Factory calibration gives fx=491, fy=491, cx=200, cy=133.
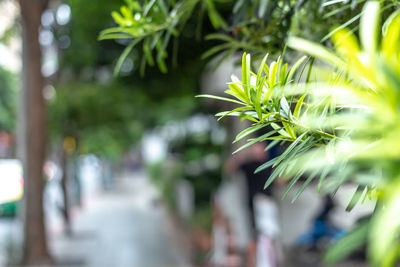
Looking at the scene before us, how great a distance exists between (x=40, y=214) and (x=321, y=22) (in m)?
5.61

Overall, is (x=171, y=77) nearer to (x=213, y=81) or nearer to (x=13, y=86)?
(x=213, y=81)

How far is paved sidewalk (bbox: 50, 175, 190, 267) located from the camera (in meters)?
8.17

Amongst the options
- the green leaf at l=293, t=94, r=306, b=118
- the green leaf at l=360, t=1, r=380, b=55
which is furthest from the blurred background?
the green leaf at l=360, t=1, r=380, b=55

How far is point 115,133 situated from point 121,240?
7136mm

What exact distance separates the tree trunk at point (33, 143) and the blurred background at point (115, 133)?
13 millimetres

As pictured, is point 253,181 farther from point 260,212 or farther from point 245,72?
point 245,72

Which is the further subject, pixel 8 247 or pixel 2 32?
pixel 2 32

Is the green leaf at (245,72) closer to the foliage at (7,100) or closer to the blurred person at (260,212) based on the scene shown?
the blurred person at (260,212)

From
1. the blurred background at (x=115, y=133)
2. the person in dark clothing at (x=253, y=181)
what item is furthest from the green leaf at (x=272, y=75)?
the person in dark clothing at (x=253, y=181)

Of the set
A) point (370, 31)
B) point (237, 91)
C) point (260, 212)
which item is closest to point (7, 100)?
point (260, 212)

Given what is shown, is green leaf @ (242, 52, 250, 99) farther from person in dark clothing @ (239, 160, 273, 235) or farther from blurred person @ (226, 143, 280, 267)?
person in dark clothing @ (239, 160, 273, 235)

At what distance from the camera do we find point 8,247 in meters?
6.85

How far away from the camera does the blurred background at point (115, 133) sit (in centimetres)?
583

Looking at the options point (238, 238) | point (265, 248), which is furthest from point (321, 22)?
point (238, 238)
